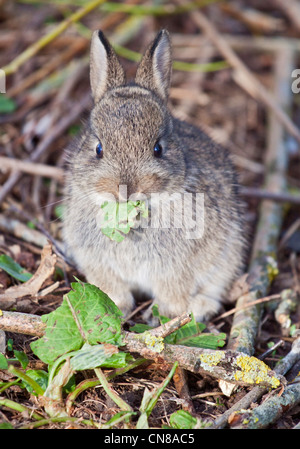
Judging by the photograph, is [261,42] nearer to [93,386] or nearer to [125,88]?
[125,88]

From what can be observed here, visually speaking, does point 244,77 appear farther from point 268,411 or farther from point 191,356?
point 268,411

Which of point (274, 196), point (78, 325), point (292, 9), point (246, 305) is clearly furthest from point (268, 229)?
point (292, 9)

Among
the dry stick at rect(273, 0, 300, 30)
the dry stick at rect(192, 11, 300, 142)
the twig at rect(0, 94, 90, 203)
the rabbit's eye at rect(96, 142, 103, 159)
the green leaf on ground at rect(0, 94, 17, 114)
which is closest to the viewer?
the rabbit's eye at rect(96, 142, 103, 159)

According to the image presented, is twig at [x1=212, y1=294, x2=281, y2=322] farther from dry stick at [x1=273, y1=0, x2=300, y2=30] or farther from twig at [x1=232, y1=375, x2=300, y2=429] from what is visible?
dry stick at [x1=273, y1=0, x2=300, y2=30]

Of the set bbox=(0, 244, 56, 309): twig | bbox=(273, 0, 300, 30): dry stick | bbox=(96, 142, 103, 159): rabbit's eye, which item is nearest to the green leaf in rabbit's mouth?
bbox=(96, 142, 103, 159): rabbit's eye

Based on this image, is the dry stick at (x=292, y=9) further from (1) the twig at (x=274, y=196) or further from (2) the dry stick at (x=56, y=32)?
(1) the twig at (x=274, y=196)
